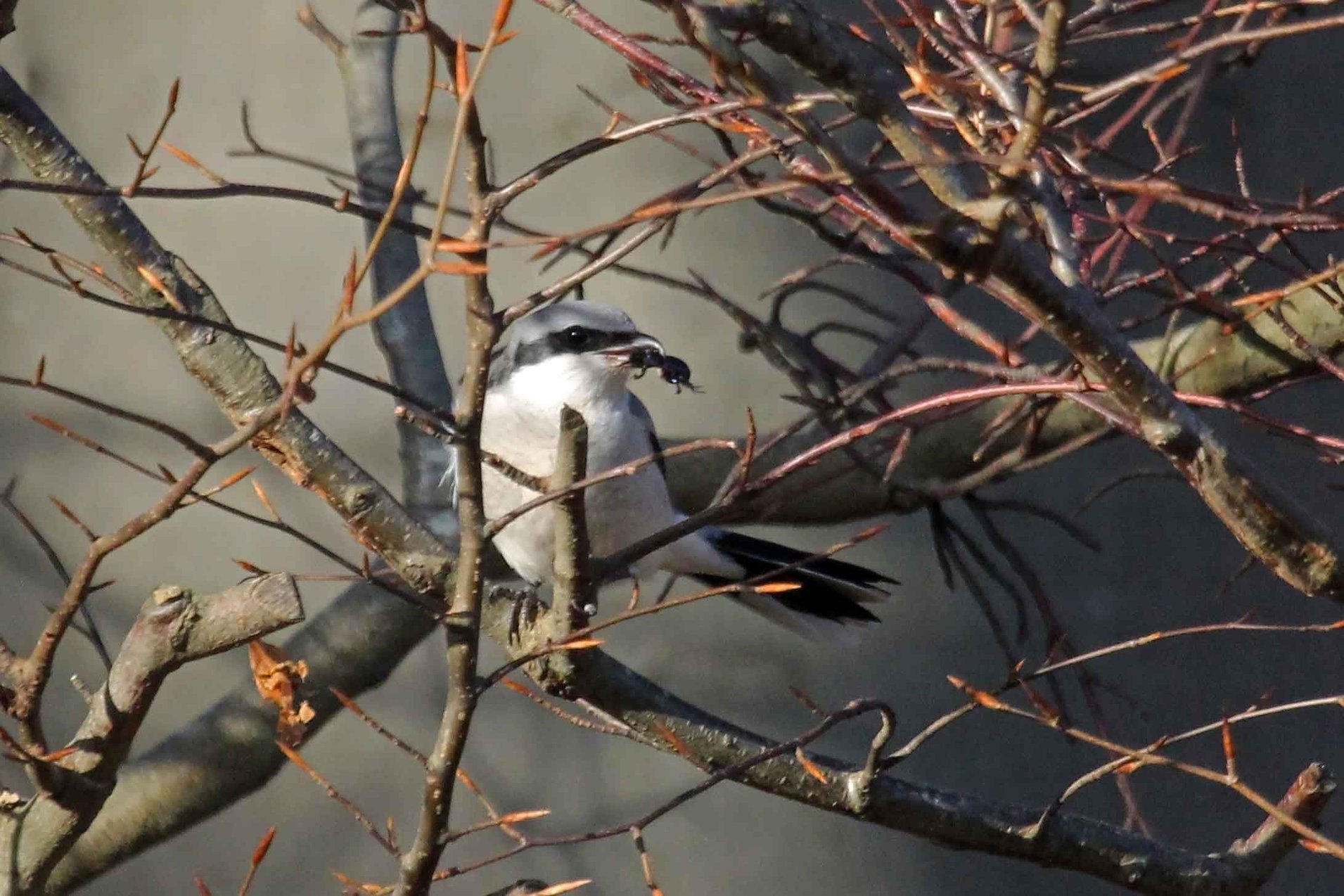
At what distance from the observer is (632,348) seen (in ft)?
6.63

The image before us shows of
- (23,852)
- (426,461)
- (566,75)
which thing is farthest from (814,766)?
(566,75)

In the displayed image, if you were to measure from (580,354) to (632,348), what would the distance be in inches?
3.9

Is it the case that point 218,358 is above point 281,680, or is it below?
above

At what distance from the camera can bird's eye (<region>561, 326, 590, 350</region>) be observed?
207 cm

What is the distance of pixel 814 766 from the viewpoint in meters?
1.43

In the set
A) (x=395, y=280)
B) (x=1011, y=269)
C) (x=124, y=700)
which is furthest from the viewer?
(x=395, y=280)

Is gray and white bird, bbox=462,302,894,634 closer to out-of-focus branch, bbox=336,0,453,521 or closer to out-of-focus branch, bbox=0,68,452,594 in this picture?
out-of-focus branch, bbox=336,0,453,521

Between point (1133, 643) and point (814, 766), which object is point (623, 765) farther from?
point (1133, 643)

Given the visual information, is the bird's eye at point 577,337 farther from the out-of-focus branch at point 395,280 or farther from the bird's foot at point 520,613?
the bird's foot at point 520,613

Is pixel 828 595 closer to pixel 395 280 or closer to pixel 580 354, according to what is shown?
pixel 580 354

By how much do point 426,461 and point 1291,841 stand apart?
1.52 metres

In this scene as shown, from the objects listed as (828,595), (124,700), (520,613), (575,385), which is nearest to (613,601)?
(828,595)

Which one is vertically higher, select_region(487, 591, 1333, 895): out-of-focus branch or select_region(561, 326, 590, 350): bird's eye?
select_region(561, 326, 590, 350): bird's eye

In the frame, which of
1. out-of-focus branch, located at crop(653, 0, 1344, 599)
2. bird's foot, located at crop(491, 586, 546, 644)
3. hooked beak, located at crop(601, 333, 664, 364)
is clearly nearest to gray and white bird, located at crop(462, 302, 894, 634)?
hooked beak, located at crop(601, 333, 664, 364)
